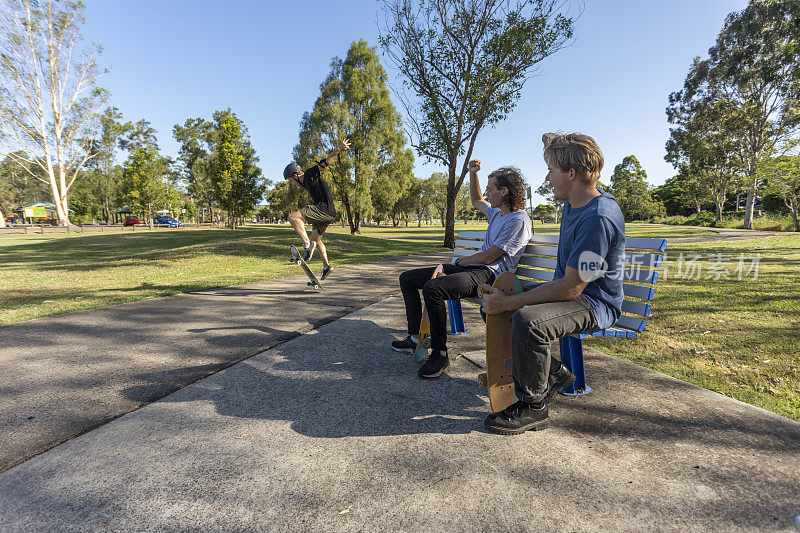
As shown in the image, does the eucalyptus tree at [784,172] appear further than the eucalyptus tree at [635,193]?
No

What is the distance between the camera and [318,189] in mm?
7449

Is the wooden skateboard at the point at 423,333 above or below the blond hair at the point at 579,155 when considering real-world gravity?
below

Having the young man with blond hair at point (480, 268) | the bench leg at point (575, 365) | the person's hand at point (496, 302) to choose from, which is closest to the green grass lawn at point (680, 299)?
the bench leg at point (575, 365)

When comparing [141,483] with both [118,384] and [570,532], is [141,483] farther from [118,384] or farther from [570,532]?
→ [570,532]

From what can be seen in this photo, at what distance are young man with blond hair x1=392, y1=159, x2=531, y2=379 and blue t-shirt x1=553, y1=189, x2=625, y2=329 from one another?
0.78 m

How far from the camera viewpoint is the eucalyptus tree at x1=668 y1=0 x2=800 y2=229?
2506cm

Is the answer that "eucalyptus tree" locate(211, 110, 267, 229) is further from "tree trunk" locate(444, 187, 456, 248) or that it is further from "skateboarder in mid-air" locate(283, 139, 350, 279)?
"skateboarder in mid-air" locate(283, 139, 350, 279)

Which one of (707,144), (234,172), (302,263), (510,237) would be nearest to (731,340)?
(510,237)

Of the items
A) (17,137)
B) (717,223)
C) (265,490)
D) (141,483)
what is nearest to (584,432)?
(265,490)

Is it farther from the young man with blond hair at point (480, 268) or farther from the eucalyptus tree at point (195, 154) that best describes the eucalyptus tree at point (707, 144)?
the eucalyptus tree at point (195, 154)

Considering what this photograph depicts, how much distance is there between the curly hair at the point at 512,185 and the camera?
3.25 m

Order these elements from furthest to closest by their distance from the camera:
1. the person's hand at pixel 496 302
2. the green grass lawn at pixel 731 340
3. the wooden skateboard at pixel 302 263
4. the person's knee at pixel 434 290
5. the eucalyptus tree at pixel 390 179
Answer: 1. the eucalyptus tree at pixel 390 179
2. the wooden skateboard at pixel 302 263
3. the person's knee at pixel 434 290
4. the green grass lawn at pixel 731 340
5. the person's hand at pixel 496 302

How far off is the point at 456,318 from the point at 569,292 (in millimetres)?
2130

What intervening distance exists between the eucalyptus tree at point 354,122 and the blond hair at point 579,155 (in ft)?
86.5
